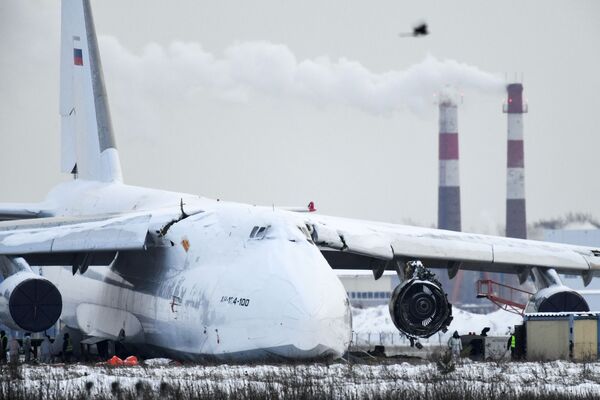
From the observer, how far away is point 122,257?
33094mm

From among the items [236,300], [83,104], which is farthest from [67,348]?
[236,300]

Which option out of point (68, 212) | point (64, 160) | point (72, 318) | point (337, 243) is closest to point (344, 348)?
point (337, 243)

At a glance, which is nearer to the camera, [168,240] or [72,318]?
[168,240]

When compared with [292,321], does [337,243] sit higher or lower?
higher

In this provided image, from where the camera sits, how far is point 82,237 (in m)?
30.8

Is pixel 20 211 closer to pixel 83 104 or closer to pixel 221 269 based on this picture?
pixel 83 104

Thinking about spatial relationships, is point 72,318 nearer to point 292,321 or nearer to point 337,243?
point 337,243

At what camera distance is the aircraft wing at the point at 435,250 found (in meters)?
30.7

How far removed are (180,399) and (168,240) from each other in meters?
11.3

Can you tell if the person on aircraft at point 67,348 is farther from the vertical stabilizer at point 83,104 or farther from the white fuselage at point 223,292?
the vertical stabilizer at point 83,104

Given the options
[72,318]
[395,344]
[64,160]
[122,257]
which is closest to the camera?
[122,257]

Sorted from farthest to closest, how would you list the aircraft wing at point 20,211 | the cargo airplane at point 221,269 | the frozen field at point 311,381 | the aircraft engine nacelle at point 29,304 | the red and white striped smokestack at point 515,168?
the red and white striped smokestack at point 515,168 < the aircraft wing at point 20,211 < the aircraft engine nacelle at point 29,304 < the cargo airplane at point 221,269 < the frozen field at point 311,381

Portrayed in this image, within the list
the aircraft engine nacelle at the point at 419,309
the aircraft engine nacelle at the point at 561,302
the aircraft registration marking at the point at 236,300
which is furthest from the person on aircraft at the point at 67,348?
the aircraft engine nacelle at the point at 561,302

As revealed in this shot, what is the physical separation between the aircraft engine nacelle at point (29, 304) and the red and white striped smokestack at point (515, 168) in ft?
207
